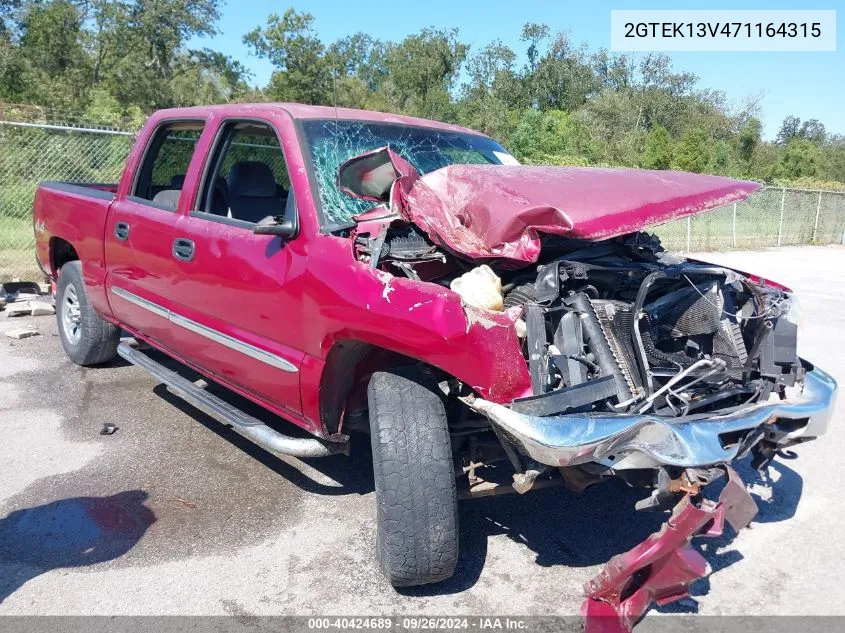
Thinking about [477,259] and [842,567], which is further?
[842,567]

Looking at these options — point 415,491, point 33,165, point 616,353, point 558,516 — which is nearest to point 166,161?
point 415,491

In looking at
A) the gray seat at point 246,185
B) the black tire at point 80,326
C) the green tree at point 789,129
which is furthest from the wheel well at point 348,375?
the green tree at point 789,129

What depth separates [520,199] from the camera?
2953 mm

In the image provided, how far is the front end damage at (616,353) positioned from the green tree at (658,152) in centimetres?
2744

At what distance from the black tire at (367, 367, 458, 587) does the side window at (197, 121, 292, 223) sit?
1.74 metres

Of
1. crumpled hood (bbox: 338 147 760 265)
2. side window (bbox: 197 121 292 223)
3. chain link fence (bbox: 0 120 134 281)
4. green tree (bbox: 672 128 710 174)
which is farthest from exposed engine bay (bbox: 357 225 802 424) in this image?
green tree (bbox: 672 128 710 174)

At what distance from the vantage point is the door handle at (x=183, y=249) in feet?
13.0

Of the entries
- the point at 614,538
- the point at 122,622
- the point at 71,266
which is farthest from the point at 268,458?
the point at 71,266

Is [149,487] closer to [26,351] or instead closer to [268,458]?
[268,458]

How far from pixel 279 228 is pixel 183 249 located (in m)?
0.99

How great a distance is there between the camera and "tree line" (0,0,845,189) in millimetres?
27547

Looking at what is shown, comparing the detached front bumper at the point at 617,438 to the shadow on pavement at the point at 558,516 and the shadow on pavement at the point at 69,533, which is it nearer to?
the shadow on pavement at the point at 558,516

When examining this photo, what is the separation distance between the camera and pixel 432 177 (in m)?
3.25

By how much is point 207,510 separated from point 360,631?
1.25 m
